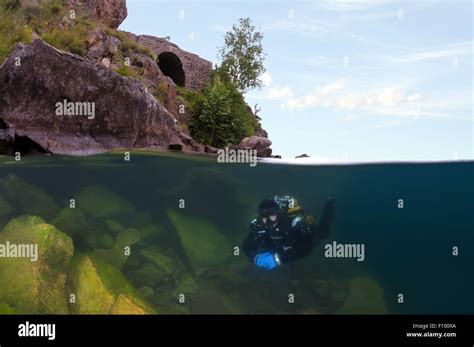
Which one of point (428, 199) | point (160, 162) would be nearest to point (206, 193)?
point (160, 162)

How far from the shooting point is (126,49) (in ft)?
63.4

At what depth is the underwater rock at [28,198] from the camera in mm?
11352

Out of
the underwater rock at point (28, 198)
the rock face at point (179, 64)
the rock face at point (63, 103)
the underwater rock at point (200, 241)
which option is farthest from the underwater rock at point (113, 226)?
the rock face at point (179, 64)

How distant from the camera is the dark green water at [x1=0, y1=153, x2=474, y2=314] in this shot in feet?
37.2

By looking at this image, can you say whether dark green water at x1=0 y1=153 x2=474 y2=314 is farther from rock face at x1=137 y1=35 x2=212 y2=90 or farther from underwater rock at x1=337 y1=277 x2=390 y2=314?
rock face at x1=137 y1=35 x2=212 y2=90

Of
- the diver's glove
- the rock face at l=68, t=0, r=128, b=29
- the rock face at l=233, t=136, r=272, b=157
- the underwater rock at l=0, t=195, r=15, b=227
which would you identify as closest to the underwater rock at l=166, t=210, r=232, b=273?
the diver's glove

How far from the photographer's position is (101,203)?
481 inches

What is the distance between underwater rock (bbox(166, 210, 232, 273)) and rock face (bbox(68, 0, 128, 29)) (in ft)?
38.5

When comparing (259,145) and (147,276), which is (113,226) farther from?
(259,145)

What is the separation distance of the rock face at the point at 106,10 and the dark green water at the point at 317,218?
35.8ft

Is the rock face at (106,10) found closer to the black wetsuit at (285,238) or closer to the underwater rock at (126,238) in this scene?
the underwater rock at (126,238)

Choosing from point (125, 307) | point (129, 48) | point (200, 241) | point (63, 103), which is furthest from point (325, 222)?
point (129, 48)

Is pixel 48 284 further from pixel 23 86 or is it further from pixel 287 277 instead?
pixel 287 277

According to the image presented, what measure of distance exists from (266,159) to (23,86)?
573cm
